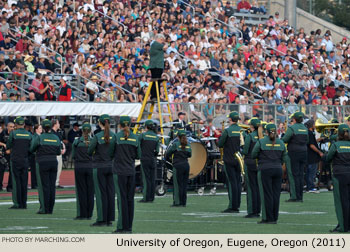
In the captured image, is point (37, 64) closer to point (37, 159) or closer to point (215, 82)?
point (215, 82)

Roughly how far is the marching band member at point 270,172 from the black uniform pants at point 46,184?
4061 mm

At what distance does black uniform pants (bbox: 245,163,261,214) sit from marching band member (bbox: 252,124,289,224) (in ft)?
4.06

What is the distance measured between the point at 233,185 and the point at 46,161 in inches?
143

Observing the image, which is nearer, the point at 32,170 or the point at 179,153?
the point at 179,153

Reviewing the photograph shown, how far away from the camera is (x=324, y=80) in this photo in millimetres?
36969

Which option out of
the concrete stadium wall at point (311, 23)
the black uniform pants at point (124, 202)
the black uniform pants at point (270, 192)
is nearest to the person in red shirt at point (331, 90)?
the concrete stadium wall at point (311, 23)

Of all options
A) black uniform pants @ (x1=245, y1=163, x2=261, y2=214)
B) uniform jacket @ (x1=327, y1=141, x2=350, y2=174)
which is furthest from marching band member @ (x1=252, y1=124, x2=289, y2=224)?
uniform jacket @ (x1=327, y1=141, x2=350, y2=174)

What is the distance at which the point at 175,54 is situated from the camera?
33188 millimetres

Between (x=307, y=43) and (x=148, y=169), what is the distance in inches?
843

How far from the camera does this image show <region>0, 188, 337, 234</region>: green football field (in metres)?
14.8

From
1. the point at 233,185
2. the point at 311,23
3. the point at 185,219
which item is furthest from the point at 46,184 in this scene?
the point at 311,23

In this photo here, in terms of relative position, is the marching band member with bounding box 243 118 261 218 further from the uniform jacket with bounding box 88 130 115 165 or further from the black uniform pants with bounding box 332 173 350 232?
the uniform jacket with bounding box 88 130 115 165

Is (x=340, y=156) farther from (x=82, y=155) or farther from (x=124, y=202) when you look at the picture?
(x=82, y=155)

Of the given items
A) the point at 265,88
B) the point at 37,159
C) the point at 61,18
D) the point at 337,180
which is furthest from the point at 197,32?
the point at 337,180
